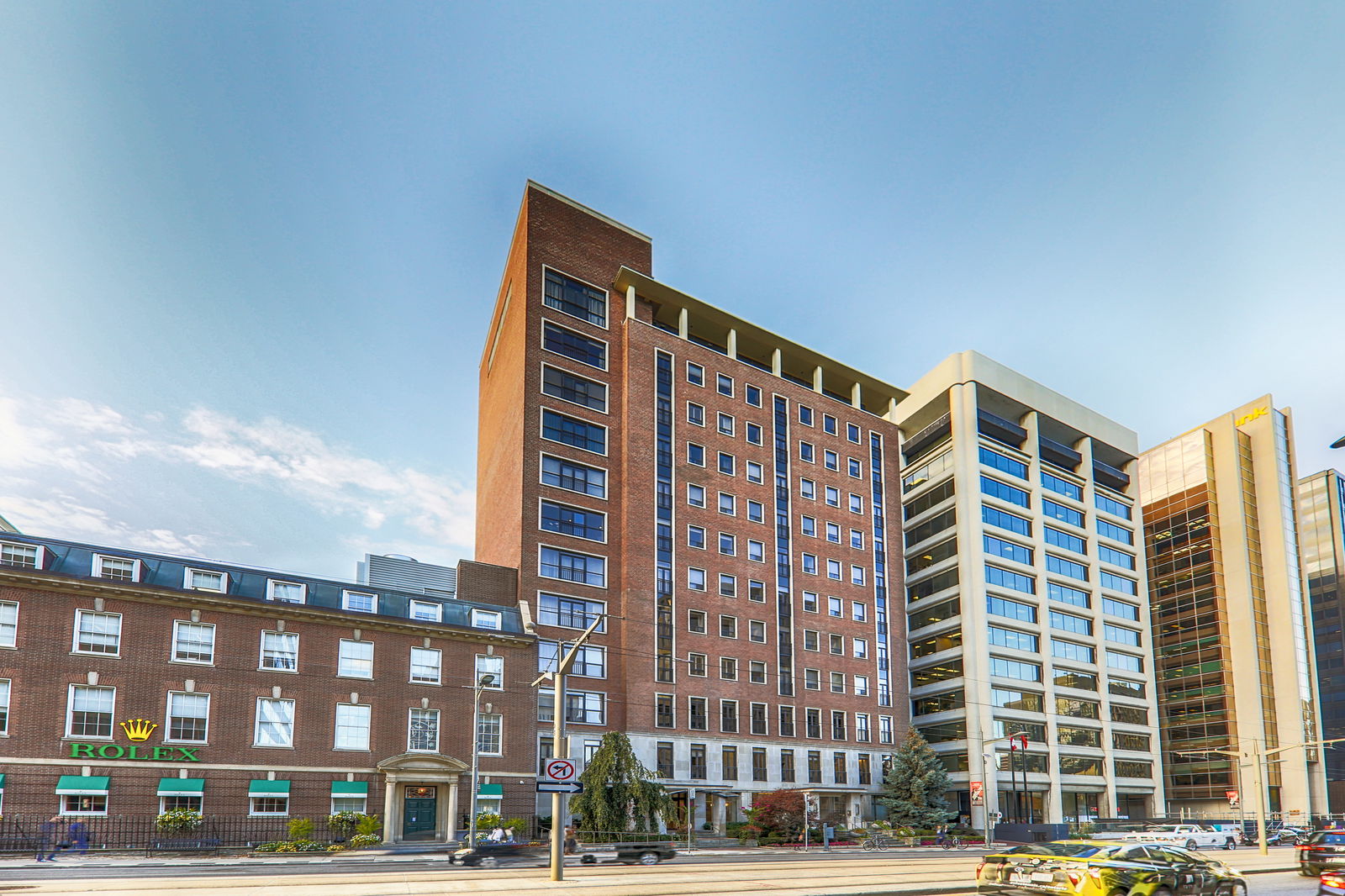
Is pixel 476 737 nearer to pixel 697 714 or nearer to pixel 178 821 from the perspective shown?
pixel 178 821

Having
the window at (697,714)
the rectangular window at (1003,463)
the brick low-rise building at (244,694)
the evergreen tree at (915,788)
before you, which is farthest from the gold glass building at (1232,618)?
the brick low-rise building at (244,694)

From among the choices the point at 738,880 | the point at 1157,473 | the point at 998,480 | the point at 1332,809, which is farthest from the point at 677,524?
the point at 1332,809

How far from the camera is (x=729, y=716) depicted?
224 ft

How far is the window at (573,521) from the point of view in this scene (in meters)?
64.8

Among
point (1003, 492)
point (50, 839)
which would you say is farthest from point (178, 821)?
point (1003, 492)

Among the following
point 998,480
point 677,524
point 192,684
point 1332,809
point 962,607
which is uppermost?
point 998,480

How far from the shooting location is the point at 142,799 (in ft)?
143

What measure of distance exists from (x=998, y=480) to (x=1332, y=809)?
79.1 metres

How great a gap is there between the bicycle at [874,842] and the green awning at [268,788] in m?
30.2

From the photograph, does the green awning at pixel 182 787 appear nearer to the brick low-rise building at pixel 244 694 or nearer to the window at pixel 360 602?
the brick low-rise building at pixel 244 694

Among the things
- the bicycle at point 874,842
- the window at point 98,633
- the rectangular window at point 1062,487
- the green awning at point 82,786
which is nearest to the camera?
the green awning at point 82,786

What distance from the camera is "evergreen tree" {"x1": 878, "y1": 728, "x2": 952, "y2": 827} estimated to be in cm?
6869

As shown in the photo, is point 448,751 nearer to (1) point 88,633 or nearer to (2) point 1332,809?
(1) point 88,633

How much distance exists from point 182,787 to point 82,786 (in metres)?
3.93
